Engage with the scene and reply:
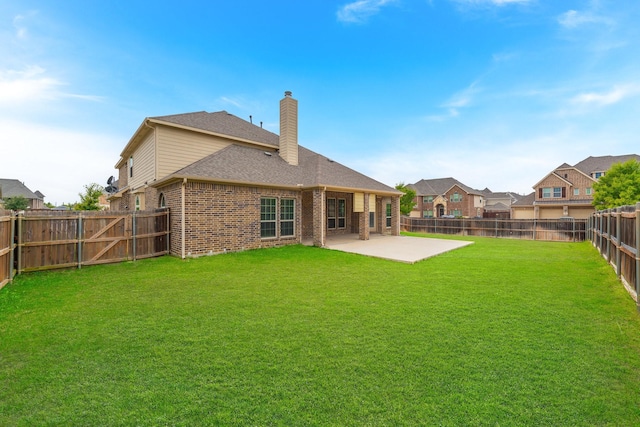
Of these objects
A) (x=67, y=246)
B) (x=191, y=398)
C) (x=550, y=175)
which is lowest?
(x=191, y=398)

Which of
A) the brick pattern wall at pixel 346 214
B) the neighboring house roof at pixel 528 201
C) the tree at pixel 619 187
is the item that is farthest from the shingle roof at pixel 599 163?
the brick pattern wall at pixel 346 214

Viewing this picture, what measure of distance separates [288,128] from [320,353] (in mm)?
13752

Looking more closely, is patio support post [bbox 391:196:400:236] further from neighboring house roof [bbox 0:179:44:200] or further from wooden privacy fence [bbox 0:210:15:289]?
neighboring house roof [bbox 0:179:44:200]

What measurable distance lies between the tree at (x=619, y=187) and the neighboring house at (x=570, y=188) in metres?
9.84

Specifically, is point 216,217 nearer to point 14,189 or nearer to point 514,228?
point 514,228

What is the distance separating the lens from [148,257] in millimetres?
9977

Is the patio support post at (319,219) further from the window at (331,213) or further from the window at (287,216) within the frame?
the window at (331,213)

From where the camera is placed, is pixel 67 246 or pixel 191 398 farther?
pixel 67 246

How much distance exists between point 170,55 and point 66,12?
16.0 feet

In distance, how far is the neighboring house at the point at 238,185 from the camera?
10.4 m

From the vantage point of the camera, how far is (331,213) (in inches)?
674

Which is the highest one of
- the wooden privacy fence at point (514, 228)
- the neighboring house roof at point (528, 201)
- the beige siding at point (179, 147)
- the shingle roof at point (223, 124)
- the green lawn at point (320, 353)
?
the shingle roof at point (223, 124)

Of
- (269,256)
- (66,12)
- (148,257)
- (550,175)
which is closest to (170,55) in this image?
(66,12)

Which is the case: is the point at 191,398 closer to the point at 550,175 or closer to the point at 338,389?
the point at 338,389
